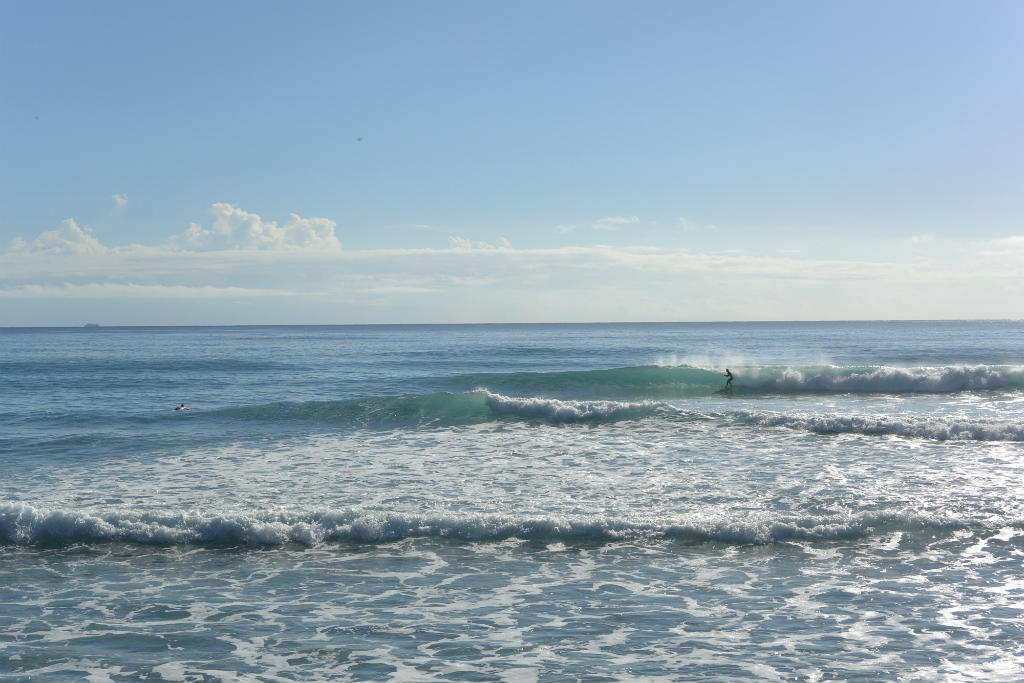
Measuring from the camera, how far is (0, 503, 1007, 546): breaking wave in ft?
35.8

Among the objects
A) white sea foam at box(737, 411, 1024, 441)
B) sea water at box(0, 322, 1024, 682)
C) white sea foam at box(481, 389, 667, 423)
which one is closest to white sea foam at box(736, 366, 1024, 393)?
white sea foam at box(737, 411, 1024, 441)

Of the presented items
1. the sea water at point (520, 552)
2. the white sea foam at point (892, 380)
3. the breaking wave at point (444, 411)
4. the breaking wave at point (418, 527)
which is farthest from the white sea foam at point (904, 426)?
the white sea foam at point (892, 380)

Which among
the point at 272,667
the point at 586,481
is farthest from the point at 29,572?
the point at 586,481

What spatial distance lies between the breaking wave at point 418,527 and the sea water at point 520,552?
36 mm

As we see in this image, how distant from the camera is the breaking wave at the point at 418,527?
35.8 ft

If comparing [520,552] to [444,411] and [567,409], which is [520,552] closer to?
[567,409]

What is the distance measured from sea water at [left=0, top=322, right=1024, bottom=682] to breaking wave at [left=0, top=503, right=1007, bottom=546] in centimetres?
4

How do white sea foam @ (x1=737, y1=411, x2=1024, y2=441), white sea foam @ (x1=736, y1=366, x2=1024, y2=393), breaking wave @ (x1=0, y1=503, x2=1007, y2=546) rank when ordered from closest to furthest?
breaking wave @ (x1=0, y1=503, x2=1007, y2=546), white sea foam @ (x1=737, y1=411, x2=1024, y2=441), white sea foam @ (x1=736, y1=366, x2=1024, y2=393)

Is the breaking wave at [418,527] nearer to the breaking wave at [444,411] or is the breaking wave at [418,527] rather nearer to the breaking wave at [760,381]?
the breaking wave at [444,411]

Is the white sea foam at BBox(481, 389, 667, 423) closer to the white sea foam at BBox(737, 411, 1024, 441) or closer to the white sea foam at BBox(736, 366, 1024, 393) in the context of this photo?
the white sea foam at BBox(737, 411, 1024, 441)

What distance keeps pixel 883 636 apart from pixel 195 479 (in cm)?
1277

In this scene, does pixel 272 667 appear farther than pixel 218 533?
No

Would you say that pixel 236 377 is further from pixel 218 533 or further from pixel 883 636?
pixel 883 636

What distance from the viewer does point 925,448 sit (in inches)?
704
